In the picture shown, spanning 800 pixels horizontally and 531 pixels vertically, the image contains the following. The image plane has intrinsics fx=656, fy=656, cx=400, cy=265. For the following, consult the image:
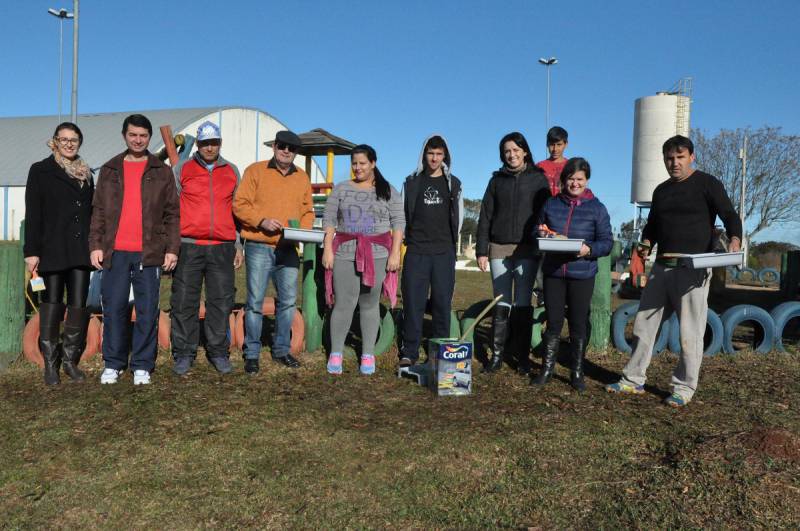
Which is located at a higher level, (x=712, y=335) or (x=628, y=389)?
(x=712, y=335)

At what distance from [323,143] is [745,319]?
15032 millimetres

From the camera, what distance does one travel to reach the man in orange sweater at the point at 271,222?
5.06 m

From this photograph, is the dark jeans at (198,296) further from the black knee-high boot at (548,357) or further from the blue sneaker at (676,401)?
the blue sneaker at (676,401)

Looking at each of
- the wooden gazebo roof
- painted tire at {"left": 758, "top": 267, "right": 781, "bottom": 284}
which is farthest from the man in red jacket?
painted tire at {"left": 758, "top": 267, "right": 781, "bottom": 284}

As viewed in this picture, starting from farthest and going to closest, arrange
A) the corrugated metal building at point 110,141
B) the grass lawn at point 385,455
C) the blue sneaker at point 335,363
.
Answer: the corrugated metal building at point 110,141 → the blue sneaker at point 335,363 → the grass lawn at point 385,455

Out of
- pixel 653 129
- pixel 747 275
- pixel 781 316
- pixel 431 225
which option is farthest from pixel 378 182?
pixel 653 129

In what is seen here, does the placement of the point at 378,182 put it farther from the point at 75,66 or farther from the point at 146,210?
the point at 75,66

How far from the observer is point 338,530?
2.69 metres


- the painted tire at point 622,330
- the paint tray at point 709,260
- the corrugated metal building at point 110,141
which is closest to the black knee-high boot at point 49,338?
the paint tray at point 709,260

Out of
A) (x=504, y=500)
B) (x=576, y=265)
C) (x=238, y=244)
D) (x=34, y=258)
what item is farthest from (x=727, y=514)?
(x=34, y=258)

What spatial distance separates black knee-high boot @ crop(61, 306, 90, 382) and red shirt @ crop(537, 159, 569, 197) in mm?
3730

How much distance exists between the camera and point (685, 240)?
14.6 ft

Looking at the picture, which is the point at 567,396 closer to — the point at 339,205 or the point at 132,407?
the point at 339,205

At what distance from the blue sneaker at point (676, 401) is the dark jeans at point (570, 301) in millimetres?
761
